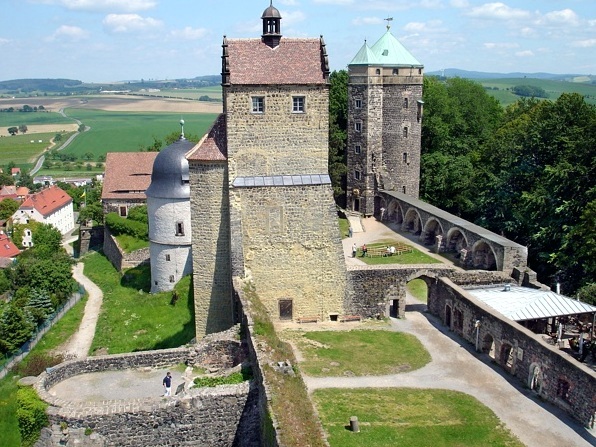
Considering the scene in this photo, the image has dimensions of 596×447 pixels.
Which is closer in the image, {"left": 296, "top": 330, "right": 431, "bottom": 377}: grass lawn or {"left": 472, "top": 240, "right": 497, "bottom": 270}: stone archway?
{"left": 296, "top": 330, "right": 431, "bottom": 377}: grass lawn

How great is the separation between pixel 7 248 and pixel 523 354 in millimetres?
56713

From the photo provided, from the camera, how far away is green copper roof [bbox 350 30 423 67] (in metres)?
50.0

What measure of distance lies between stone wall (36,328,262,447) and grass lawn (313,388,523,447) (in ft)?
7.97

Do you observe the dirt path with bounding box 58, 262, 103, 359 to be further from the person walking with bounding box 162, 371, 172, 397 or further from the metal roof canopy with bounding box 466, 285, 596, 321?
the metal roof canopy with bounding box 466, 285, 596, 321

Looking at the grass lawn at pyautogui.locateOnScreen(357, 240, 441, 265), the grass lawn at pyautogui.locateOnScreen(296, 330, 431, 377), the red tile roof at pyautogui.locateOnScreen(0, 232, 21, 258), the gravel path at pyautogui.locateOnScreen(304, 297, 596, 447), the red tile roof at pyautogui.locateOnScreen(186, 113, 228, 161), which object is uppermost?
the red tile roof at pyautogui.locateOnScreen(186, 113, 228, 161)

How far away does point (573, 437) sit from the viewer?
60.0ft

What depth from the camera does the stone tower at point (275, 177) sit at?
26297 mm

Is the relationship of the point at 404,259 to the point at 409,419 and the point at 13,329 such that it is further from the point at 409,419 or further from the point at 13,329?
the point at 13,329

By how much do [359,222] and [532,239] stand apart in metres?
15.2

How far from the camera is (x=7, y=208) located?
8312 centimetres

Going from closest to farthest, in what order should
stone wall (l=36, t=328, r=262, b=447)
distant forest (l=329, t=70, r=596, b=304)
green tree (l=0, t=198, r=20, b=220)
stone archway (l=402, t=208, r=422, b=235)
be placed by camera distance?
stone wall (l=36, t=328, r=262, b=447) < distant forest (l=329, t=70, r=596, b=304) < stone archway (l=402, t=208, r=422, b=235) < green tree (l=0, t=198, r=20, b=220)

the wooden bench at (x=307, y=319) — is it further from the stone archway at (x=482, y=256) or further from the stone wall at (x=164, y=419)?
the stone archway at (x=482, y=256)

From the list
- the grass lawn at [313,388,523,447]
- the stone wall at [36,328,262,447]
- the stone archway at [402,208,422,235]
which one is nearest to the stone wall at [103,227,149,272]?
the stone archway at [402,208,422,235]

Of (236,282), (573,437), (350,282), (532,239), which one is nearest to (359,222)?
(532,239)
